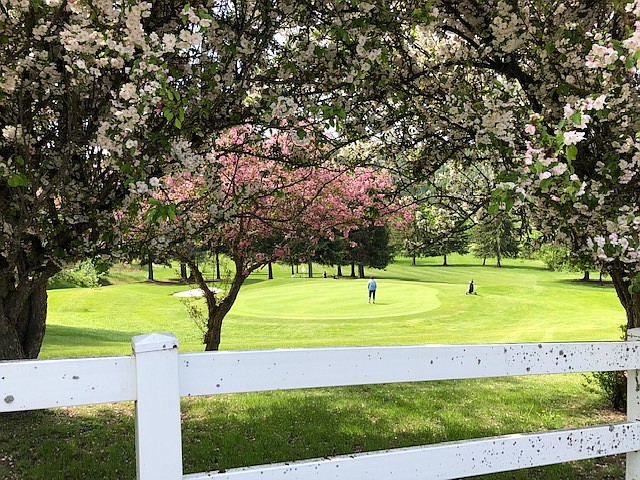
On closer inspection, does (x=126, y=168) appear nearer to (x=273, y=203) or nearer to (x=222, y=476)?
(x=222, y=476)

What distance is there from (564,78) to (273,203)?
6.18 meters

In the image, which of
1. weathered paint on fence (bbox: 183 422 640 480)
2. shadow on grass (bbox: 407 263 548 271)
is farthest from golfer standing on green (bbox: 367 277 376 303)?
shadow on grass (bbox: 407 263 548 271)

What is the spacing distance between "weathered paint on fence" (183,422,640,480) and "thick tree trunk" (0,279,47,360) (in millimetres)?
4405

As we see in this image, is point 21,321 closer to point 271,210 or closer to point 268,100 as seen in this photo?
point 271,210

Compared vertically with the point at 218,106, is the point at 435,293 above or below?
below

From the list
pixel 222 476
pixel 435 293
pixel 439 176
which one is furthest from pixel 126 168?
pixel 435 293

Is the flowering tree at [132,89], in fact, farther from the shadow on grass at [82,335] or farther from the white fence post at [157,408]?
the shadow on grass at [82,335]

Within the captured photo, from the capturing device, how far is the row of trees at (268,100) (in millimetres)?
3383

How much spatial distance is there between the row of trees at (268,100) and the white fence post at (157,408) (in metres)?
1.47

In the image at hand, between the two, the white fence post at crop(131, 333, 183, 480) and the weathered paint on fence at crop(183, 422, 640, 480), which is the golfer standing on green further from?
the white fence post at crop(131, 333, 183, 480)

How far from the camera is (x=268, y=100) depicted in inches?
180

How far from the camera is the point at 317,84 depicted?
16.4ft

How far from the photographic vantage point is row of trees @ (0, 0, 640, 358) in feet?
11.1

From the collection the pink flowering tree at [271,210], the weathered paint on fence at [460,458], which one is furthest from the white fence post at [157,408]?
the pink flowering tree at [271,210]
